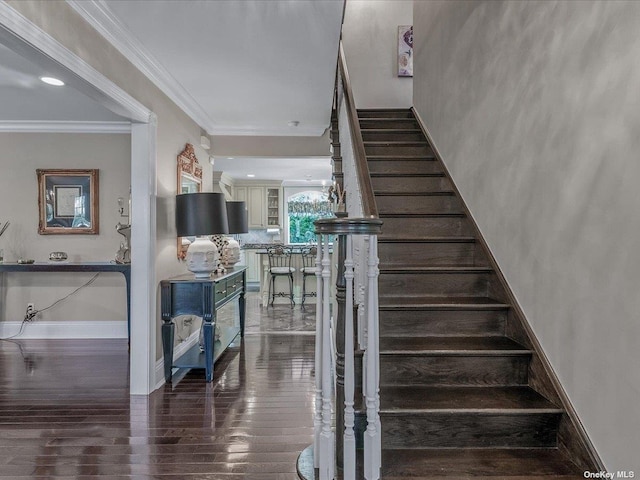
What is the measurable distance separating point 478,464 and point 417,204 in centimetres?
193

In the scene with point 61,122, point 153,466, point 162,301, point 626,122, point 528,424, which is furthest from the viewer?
point 61,122

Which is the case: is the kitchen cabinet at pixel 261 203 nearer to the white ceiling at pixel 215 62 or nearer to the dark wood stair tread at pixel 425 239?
the white ceiling at pixel 215 62

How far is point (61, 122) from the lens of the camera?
4.32m

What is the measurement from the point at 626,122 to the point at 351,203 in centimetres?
145

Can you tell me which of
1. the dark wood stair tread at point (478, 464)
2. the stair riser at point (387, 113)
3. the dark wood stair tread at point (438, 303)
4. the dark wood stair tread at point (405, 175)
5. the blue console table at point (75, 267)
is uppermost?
the stair riser at point (387, 113)

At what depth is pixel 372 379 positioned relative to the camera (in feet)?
5.01

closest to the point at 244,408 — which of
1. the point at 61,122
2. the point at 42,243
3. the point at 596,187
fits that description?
the point at 596,187

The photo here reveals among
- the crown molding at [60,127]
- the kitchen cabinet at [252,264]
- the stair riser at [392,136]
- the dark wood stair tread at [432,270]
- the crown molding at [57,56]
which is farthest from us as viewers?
the kitchen cabinet at [252,264]

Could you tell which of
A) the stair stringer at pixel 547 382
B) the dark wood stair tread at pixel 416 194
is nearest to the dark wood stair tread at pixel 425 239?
the stair stringer at pixel 547 382

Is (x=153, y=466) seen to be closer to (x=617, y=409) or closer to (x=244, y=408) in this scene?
(x=244, y=408)

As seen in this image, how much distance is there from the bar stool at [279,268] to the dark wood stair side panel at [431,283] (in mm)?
3791

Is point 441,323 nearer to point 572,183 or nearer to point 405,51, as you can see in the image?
point 572,183

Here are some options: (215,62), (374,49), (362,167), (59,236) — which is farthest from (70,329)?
(374,49)

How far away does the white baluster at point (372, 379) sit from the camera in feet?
4.98
